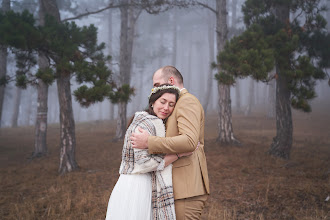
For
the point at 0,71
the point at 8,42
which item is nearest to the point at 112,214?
the point at 8,42

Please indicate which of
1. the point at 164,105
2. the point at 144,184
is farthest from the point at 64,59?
the point at 144,184

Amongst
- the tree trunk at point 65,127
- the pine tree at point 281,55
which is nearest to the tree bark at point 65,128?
the tree trunk at point 65,127

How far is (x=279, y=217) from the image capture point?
4.21 metres

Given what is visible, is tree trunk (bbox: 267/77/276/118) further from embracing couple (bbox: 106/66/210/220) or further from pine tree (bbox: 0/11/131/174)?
embracing couple (bbox: 106/66/210/220)

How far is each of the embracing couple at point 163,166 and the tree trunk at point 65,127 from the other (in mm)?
5544

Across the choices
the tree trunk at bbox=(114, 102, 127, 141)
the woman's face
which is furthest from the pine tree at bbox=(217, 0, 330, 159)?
the tree trunk at bbox=(114, 102, 127, 141)

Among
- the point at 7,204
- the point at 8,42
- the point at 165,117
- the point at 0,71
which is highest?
the point at 0,71

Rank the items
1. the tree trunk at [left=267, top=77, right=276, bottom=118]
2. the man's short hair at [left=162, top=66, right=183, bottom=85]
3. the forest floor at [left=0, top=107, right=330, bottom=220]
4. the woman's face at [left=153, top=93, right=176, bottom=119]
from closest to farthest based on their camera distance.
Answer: the woman's face at [left=153, top=93, right=176, bottom=119], the man's short hair at [left=162, top=66, right=183, bottom=85], the forest floor at [left=0, top=107, right=330, bottom=220], the tree trunk at [left=267, top=77, right=276, bottom=118]

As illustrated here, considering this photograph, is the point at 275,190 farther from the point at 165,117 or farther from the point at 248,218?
the point at 165,117

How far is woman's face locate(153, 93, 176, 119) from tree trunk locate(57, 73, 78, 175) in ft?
18.4

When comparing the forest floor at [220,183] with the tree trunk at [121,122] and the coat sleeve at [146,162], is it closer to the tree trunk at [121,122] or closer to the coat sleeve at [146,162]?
the tree trunk at [121,122]

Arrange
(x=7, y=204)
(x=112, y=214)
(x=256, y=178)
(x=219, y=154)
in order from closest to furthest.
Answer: (x=112, y=214) → (x=7, y=204) → (x=256, y=178) → (x=219, y=154)

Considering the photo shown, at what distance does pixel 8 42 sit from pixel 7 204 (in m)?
3.40

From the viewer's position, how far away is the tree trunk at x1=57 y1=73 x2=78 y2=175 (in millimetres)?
7328
